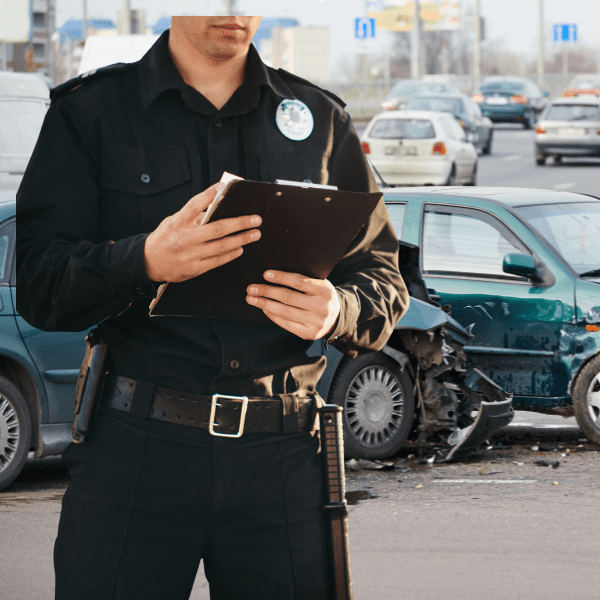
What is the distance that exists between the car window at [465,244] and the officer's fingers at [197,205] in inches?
228

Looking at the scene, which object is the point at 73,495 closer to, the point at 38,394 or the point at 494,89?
the point at 38,394

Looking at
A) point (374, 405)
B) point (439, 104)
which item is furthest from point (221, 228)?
point (439, 104)

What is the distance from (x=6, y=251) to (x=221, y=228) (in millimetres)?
4657

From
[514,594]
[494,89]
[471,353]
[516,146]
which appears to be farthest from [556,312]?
[494,89]

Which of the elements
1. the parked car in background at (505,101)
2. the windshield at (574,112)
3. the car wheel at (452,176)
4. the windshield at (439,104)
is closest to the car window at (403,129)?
the car wheel at (452,176)

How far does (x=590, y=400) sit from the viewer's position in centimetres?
714

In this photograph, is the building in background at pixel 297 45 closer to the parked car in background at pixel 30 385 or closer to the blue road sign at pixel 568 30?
the blue road sign at pixel 568 30

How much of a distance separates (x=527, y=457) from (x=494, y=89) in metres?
36.5

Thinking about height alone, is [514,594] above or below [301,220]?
below

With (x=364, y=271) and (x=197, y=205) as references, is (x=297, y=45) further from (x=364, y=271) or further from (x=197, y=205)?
(x=364, y=271)

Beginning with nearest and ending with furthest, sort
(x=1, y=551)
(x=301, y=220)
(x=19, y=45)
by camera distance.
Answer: (x=301, y=220), (x=1, y=551), (x=19, y=45)

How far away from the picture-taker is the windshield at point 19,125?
12.7 meters

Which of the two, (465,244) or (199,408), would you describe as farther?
(465,244)

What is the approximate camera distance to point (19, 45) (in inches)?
1371
